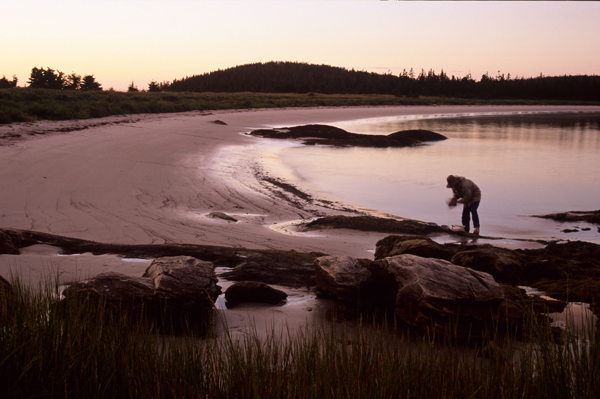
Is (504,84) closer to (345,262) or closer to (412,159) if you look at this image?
(412,159)

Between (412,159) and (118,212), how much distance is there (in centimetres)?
1481

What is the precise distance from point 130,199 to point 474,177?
1241 centimetres

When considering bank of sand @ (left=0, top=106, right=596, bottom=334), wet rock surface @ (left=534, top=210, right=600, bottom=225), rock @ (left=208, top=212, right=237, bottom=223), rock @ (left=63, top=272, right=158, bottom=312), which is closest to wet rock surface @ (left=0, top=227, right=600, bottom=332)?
bank of sand @ (left=0, top=106, right=596, bottom=334)

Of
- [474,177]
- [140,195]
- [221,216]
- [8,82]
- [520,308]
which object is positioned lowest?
[474,177]

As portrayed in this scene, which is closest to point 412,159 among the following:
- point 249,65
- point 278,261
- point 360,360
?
point 278,261

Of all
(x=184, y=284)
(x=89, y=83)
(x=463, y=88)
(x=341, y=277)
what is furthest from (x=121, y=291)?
(x=463, y=88)

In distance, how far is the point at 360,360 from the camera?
8.32 ft

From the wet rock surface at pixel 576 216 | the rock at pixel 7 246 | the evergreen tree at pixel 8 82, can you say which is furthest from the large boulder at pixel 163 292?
the evergreen tree at pixel 8 82

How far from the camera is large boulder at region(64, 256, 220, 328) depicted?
3.60 m

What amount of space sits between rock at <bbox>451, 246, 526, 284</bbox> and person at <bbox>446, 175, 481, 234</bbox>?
3.94 meters

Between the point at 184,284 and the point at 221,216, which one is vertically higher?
the point at 184,284

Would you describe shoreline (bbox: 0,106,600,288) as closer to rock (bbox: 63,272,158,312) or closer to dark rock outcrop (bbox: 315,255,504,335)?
dark rock outcrop (bbox: 315,255,504,335)

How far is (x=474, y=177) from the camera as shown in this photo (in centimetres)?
1711

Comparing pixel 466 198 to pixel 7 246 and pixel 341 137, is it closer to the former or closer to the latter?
pixel 7 246
